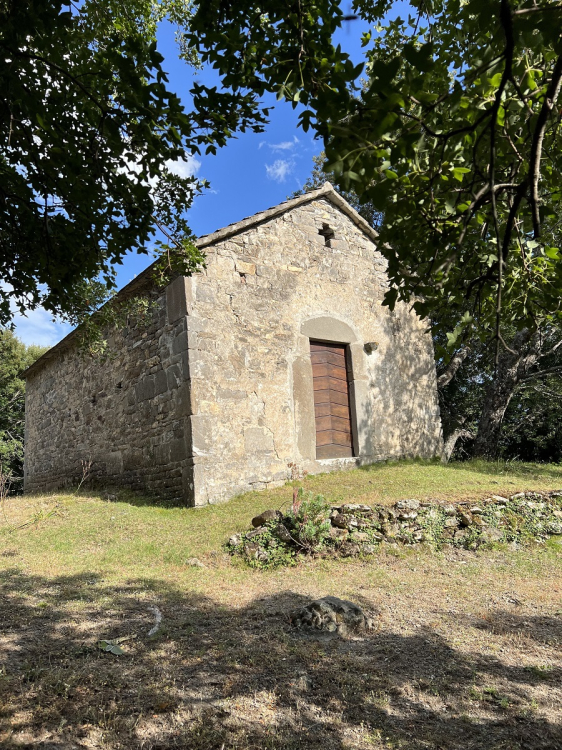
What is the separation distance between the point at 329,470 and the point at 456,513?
3006 mm

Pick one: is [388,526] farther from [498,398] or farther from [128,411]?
[498,398]

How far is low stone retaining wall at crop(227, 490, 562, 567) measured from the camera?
5691mm

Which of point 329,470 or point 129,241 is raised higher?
point 129,241

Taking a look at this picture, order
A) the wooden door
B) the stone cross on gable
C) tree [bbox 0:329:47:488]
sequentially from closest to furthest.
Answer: the wooden door
the stone cross on gable
tree [bbox 0:329:47:488]

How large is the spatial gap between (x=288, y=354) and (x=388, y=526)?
3.83m

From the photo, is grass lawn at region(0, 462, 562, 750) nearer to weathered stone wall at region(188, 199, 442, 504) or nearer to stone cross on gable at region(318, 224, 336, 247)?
weathered stone wall at region(188, 199, 442, 504)

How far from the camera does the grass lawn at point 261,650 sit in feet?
8.30

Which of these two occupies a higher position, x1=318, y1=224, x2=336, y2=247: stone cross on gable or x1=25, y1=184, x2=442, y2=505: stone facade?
x1=318, y1=224, x2=336, y2=247: stone cross on gable

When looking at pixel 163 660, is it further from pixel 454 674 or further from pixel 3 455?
pixel 3 455

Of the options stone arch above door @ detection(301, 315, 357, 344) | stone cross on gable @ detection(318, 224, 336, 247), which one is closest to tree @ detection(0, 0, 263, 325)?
stone arch above door @ detection(301, 315, 357, 344)

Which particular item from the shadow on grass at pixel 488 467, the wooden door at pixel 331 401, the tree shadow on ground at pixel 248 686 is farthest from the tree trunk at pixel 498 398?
the tree shadow on ground at pixel 248 686

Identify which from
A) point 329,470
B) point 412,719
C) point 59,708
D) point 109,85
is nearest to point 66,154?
point 109,85

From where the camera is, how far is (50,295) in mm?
4500

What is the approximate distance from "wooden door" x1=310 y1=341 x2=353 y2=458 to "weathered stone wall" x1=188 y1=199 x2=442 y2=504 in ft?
0.67
